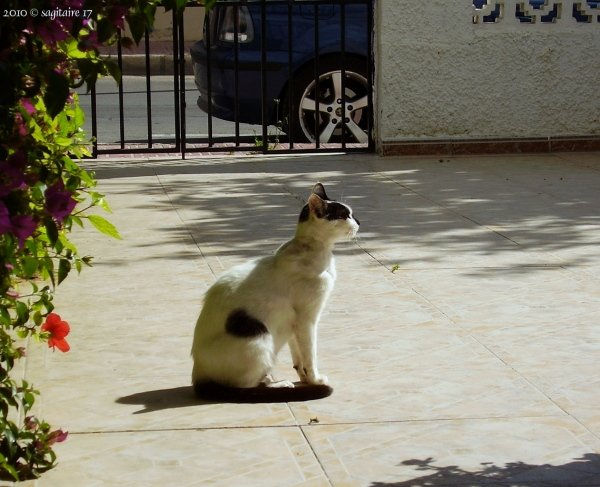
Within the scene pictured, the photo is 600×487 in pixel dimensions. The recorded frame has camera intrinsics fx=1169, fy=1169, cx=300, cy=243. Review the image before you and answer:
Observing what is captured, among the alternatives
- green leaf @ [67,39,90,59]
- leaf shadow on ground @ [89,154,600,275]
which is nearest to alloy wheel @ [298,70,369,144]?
leaf shadow on ground @ [89,154,600,275]

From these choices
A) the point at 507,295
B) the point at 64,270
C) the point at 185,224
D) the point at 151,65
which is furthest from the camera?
the point at 151,65

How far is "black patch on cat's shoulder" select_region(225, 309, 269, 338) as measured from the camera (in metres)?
4.64

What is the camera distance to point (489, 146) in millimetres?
11859

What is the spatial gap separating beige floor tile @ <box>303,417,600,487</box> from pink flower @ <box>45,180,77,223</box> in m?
1.30

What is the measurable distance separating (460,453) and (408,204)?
5.09 metres

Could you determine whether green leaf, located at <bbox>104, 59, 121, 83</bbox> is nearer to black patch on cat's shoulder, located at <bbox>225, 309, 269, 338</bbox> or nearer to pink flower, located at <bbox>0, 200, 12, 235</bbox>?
pink flower, located at <bbox>0, 200, 12, 235</bbox>

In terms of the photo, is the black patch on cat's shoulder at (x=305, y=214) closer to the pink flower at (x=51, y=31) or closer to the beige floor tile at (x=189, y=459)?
the beige floor tile at (x=189, y=459)

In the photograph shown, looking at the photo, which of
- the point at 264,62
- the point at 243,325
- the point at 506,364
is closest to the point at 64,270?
the point at 243,325

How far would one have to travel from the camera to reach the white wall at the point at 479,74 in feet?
37.9

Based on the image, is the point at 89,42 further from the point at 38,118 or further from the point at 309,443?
the point at 309,443

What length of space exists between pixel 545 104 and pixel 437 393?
761cm

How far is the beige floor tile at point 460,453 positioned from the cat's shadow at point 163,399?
0.58m

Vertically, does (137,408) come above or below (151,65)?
below

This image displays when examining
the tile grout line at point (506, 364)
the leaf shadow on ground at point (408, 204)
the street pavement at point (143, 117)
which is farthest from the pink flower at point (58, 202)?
the street pavement at point (143, 117)
